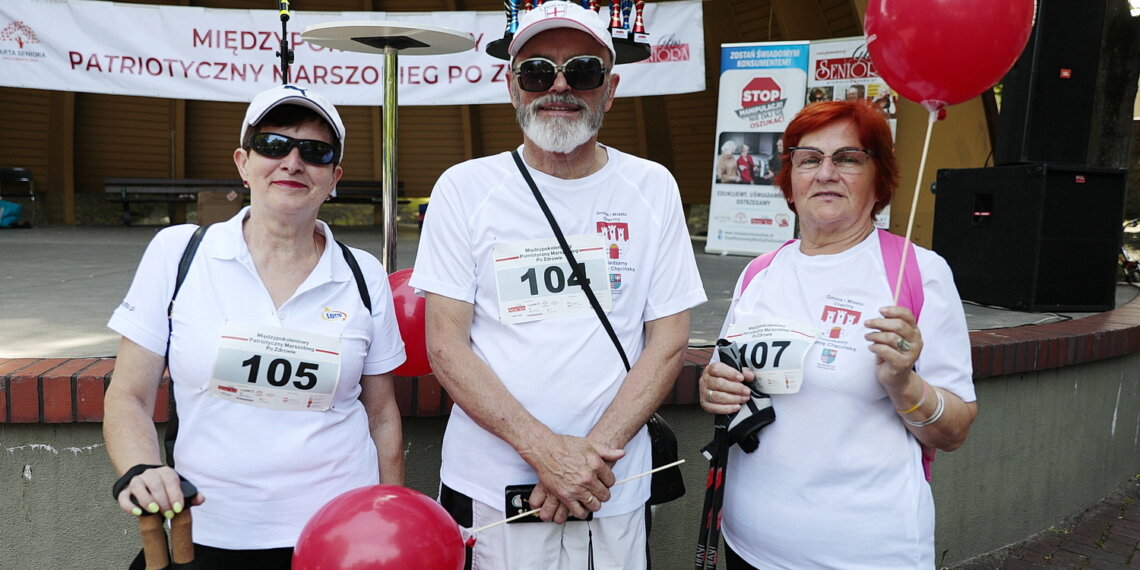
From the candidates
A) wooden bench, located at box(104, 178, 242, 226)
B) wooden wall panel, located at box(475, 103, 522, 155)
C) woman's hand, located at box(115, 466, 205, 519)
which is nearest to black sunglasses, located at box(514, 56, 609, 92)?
woman's hand, located at box(115, 466, 205, 519)

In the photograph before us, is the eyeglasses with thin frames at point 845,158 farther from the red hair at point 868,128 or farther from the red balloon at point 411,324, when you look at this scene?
the red balloon at point 411,324

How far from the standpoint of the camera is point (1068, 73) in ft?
15.7

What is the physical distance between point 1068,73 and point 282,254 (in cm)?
480

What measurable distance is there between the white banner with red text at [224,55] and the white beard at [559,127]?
6.44 meters

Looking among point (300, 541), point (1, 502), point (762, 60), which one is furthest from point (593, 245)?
point (762, 60)

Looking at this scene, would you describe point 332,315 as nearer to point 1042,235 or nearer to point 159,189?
point 1042,235

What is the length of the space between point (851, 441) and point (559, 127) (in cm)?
97

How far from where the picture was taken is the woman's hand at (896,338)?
5.21 ft

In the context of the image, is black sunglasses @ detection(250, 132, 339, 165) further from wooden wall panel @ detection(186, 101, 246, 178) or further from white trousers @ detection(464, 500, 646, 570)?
wooden wall panel @ detection(186, 101, 246, 178)

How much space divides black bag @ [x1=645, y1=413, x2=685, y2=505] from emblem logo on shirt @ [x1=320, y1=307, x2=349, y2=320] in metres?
0.79

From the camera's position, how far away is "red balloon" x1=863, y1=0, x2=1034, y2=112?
1.70 meters

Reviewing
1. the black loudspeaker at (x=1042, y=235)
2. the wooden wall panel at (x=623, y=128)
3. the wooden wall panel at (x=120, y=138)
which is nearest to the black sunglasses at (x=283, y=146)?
the black loudspeaker at (x=1042, y=235)

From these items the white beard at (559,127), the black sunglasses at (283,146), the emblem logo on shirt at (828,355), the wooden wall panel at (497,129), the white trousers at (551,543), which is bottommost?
the white trousers at (551,543)

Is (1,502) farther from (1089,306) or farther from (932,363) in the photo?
(1089,306)
